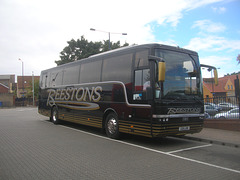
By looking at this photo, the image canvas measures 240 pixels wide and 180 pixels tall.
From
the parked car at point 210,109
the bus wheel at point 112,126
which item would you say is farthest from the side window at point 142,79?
the parked car at point 210,109

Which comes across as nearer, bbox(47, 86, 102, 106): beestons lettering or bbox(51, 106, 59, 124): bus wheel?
bbox(47, 86, 102, 106): beestons lettering

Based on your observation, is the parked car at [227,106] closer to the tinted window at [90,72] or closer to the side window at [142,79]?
the side window at [142,79]

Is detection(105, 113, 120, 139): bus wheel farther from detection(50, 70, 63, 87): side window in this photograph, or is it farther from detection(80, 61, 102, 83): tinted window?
detection(50, 70, 63, 87): side window

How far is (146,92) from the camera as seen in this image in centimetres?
735

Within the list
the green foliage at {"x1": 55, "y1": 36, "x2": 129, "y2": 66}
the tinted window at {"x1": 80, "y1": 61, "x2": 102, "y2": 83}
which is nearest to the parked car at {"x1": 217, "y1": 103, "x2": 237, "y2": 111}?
the tinted window at {"x1": 80, "y1": 61, "x2": 102, "y2": 83}

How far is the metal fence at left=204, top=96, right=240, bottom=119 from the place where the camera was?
11.0m

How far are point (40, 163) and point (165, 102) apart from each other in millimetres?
4118

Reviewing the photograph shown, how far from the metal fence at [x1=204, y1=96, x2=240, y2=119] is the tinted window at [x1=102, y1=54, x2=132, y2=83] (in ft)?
16.5

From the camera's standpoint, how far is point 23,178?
4.61m

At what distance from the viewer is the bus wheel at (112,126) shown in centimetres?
898

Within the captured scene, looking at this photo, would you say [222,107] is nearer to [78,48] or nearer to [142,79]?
[142,79]

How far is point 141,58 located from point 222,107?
5906mm

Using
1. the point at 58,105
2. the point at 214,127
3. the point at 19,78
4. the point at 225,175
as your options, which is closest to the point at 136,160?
the point at 225,175

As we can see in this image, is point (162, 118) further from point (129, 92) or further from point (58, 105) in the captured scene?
point (58, 105)
